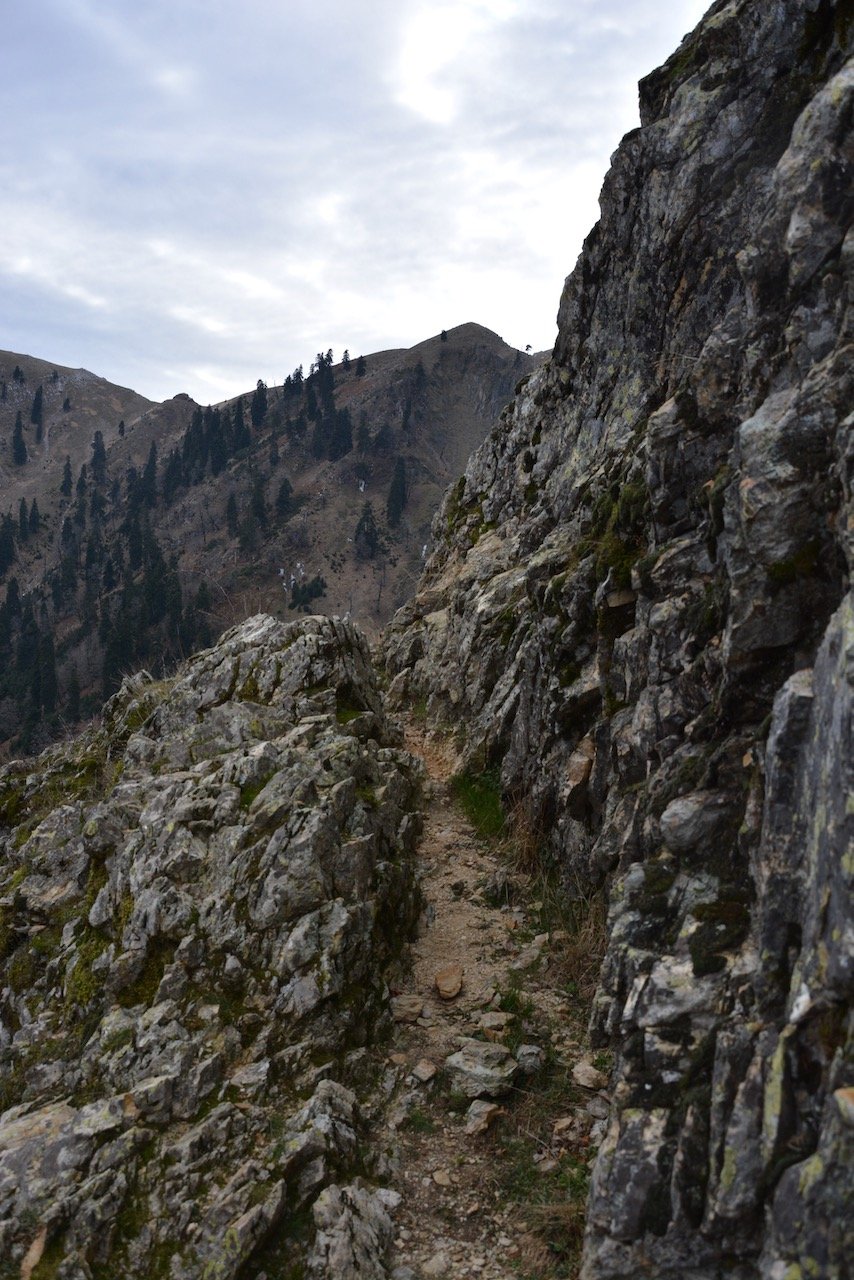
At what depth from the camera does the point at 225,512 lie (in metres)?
141

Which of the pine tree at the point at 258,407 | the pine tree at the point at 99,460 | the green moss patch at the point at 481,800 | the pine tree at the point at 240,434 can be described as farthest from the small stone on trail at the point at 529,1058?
the pine tree at the point at 99,460

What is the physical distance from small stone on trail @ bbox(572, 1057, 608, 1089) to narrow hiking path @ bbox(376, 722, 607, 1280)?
0.05 feet

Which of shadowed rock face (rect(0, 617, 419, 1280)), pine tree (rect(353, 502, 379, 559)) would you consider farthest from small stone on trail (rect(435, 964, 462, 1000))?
pine tree (rect(353, 502, 379, 559))

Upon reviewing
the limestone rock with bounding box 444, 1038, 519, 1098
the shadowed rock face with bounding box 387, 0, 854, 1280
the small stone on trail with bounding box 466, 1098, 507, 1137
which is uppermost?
the shadowed rock face with bounding box 387, 0, 854, 1280

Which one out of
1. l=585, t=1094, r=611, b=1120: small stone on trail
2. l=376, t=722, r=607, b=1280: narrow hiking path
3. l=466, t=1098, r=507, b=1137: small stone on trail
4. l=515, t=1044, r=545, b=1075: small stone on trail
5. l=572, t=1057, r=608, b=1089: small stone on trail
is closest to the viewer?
l=376, t=722, r=607, b=1280: narrow hiking path

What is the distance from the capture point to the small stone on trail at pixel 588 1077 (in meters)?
8.73

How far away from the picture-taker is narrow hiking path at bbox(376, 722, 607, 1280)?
23.6 feet

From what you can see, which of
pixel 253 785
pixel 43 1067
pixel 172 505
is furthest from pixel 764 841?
pixel 172 505

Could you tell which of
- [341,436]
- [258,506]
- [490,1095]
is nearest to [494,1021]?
[490,1095]

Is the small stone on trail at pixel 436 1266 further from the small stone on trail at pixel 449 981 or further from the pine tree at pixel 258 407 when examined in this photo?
the pine tree at pixel 258 407

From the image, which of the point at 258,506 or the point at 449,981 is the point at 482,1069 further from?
the point at 258,506

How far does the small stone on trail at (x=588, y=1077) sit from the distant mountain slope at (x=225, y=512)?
83.2m

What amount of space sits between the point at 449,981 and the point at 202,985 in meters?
3.60

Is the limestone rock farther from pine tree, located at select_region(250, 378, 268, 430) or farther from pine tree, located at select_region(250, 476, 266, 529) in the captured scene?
pine tree, located at select_region(250, 378, 268, 430)
